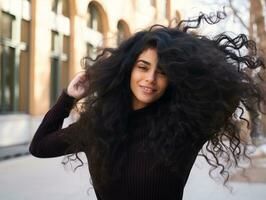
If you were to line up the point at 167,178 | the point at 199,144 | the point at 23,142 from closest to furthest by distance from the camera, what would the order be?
the point at 167,178 < the point at 199,144 < the point at 23,142

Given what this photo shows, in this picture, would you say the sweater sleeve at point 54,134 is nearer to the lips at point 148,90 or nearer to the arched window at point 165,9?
the lips at point 148,90

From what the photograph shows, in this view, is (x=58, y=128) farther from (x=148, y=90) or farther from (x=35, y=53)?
(x=35, y=53)

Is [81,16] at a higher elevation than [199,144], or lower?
higher

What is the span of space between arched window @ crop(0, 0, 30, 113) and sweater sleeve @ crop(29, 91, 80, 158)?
12.2m

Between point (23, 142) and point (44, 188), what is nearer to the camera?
point (44, 188)

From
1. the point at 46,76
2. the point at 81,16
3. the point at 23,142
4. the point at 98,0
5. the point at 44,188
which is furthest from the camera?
the point at 98,0

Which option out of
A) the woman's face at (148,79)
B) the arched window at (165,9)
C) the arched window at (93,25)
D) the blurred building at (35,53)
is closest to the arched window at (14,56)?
the blurred building at (35,53)

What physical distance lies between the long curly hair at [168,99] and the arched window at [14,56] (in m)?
12.4

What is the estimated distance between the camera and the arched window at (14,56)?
14.4 meters

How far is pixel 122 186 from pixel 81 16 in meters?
17.3

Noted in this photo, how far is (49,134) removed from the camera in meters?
2.25

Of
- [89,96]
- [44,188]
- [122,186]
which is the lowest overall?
[44,188]

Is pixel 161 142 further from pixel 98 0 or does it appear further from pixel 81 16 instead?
pixel 98 0

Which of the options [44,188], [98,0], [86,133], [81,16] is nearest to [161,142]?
[86,133]
